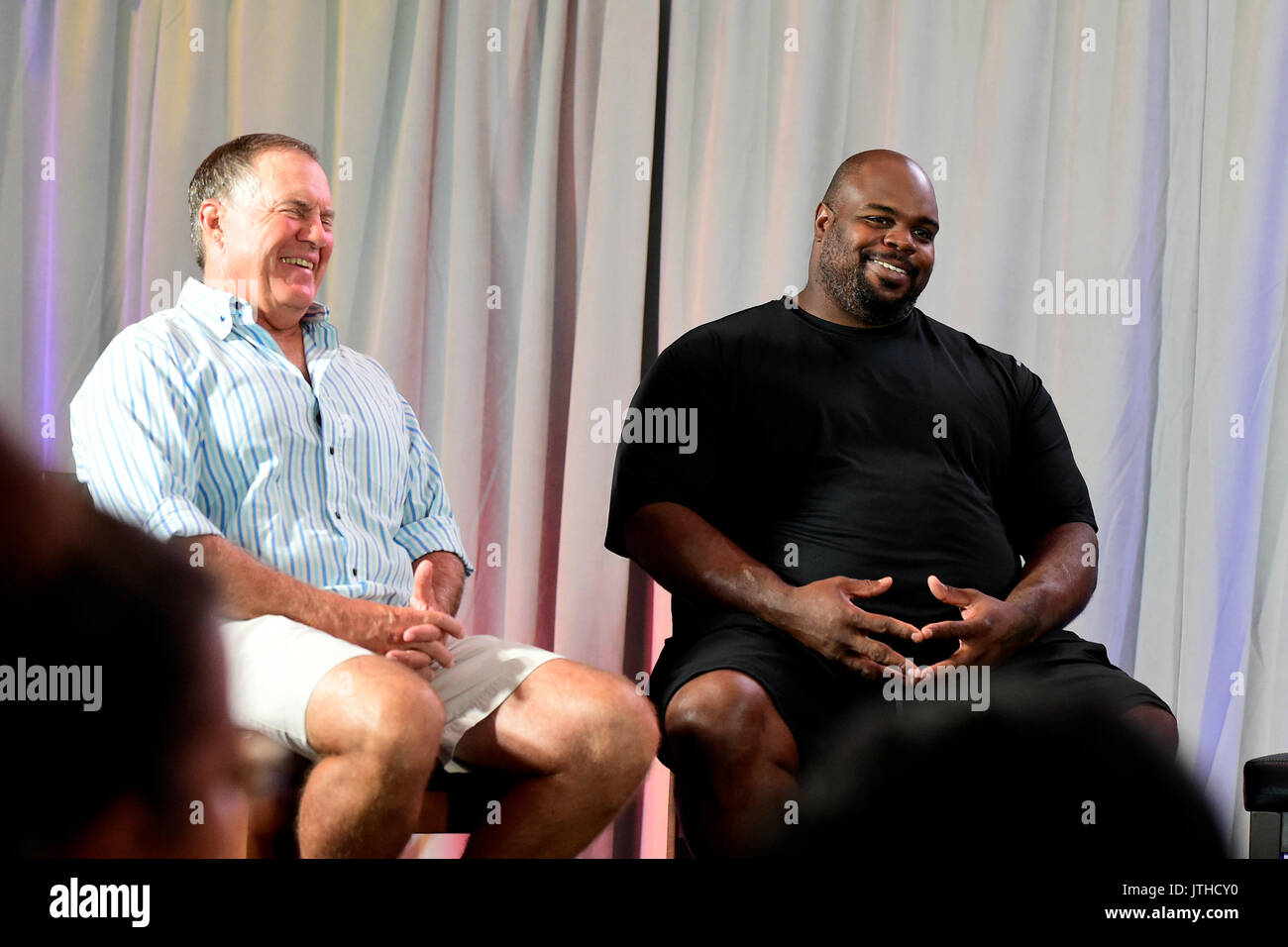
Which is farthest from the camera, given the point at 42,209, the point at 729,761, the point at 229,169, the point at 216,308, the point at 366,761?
the point at 42,209

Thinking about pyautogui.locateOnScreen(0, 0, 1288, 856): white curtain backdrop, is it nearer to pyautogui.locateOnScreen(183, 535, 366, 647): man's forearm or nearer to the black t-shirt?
the black t-shirt

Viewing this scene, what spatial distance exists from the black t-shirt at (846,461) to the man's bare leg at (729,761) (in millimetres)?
215

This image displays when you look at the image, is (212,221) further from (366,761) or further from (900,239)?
(900,239)

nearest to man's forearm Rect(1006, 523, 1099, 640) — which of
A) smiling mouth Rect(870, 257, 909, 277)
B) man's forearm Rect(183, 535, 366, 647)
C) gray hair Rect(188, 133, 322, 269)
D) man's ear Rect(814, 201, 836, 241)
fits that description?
smiling mouth Rect(870, 257, 909, 277)

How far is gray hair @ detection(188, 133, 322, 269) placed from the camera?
1968 mm

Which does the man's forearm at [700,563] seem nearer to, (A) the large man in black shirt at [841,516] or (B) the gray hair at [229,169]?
(A) the large man in black shirt at [841,516]

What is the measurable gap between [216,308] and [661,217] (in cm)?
123

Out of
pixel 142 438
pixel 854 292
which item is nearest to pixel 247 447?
pixel 142 438

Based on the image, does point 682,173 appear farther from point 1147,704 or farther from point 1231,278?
point 1147,704

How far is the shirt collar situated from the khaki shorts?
18.8 inches

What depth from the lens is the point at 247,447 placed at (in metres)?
1.77

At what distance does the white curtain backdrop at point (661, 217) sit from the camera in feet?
8.59

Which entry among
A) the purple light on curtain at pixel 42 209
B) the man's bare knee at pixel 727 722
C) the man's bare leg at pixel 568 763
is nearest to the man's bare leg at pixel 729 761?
the man's bare knee at pixel 727 722

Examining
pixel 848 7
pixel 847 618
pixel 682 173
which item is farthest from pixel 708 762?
pixel 848 7
